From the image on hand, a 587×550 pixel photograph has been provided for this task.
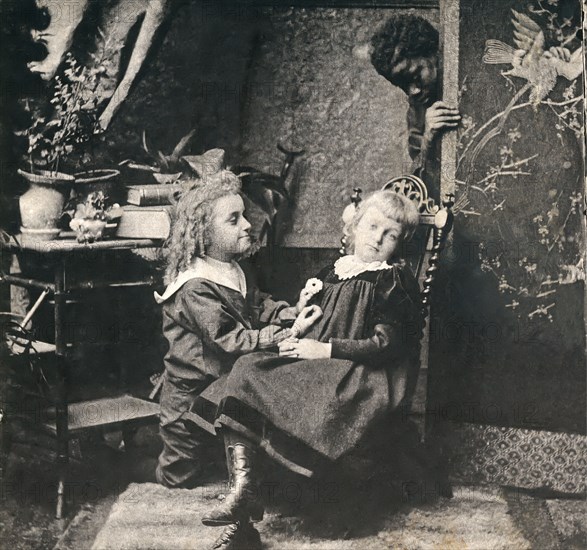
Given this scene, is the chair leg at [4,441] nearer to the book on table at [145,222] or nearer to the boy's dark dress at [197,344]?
the boy's dark dress at [197,344]

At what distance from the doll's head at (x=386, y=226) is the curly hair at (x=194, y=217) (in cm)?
50

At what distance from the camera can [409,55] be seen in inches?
116

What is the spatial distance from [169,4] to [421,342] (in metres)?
1.57

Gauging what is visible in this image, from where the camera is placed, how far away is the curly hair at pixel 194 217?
9.61 feet

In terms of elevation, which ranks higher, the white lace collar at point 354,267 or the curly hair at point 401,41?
the curly hair at point 401,41

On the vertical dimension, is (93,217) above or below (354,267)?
above

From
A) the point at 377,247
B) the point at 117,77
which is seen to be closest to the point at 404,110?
the point at 377,247

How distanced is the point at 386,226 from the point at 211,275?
0.67 metres

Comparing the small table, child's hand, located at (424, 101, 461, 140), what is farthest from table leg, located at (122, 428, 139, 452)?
child's hand, located at (424, 101, 461, 140)

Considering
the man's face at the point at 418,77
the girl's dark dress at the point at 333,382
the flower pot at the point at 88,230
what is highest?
the man's face at the point at 418,77

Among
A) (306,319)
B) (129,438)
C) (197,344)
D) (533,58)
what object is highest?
(533,58)

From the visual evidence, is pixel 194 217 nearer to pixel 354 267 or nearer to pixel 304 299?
pixel 304 299

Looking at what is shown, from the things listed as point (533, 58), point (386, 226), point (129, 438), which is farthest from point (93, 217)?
point (533, 58)

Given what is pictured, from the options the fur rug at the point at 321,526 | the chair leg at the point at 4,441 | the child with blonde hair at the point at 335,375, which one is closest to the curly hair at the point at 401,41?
the child with blonde hair at the point at 335,375
